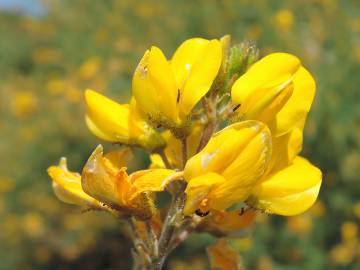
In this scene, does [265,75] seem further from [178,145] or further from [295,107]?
[178,145]

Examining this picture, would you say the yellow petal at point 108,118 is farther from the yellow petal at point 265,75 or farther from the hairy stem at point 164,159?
the yellow petal at point 265,75

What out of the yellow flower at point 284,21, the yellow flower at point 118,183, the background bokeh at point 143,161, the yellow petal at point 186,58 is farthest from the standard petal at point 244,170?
the yellow flower at point 284,21

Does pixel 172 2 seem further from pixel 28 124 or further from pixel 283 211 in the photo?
pixel 283 211

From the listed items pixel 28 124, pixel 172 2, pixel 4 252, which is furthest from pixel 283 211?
pixel 172 2

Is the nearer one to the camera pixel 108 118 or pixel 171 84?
pixel 171 84

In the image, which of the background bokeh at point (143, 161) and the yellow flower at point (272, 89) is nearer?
the yellow flower at point (272, 89)

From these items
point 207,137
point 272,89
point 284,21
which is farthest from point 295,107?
point 284,21

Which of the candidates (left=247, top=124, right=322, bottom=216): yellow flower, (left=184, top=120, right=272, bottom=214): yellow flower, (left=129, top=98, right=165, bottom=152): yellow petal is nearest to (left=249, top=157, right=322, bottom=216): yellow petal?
(left=247, top=124, right=322, bottom=216): yellow flower

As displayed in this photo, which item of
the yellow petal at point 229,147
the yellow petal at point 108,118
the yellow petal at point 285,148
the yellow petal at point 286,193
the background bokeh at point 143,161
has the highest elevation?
the yellow petal at point 108,118
